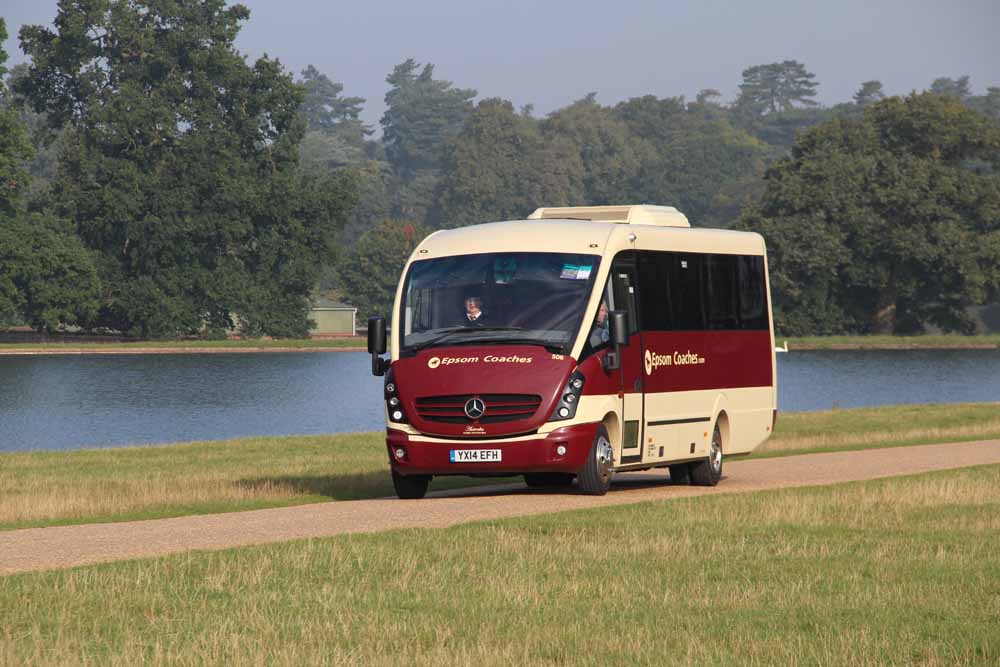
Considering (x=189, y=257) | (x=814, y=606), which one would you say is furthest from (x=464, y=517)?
(x=189, y=257)

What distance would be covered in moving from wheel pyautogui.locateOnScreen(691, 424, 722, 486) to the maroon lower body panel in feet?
12.6

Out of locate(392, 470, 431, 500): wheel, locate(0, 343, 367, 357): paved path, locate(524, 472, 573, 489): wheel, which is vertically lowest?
locate(0, 343, 367, 357): paved path

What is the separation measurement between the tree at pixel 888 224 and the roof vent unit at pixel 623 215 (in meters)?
87.1

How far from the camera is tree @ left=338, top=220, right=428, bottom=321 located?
143 meters

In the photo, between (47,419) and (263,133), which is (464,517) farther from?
(263,133)

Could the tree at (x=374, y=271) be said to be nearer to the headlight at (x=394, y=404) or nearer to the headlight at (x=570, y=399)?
the headlight at (x=394, y=404)

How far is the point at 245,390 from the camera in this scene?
72375 millimetres

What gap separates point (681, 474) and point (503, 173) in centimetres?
16444

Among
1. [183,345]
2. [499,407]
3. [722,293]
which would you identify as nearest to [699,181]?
[183,345]

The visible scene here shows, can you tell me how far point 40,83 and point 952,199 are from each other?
58.0 m

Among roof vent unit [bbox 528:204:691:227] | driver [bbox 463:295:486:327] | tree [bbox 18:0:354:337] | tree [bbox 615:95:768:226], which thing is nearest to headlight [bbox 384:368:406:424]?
driver [bbox 463:295:486:327]

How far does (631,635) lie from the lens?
11375 mm

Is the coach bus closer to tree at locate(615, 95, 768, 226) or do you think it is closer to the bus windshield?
the bus windshield

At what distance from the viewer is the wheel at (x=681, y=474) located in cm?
2456
